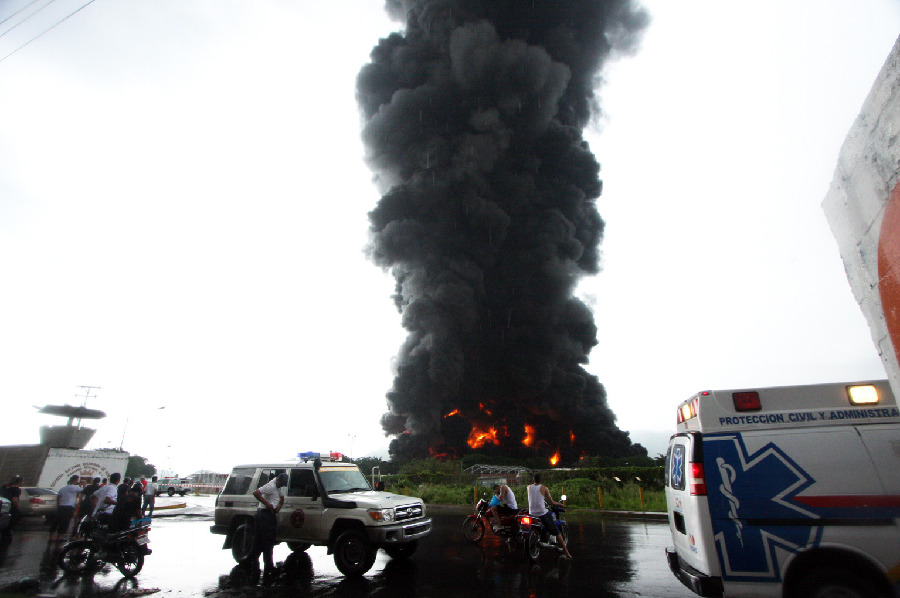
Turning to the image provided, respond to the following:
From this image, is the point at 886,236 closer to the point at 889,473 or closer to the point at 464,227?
the point at 889,473

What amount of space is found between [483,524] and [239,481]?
4764 millimetres

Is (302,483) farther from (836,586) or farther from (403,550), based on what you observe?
(836,586)

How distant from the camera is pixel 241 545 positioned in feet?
25.6

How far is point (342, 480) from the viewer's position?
8164mm

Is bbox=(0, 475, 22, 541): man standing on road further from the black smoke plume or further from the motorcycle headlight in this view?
the black smoke plume

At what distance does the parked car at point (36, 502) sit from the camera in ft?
46.8

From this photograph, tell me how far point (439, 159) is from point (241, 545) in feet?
147

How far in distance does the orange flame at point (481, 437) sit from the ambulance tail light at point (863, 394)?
43.2 m

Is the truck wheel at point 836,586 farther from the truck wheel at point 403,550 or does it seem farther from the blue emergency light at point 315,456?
the blue emergency light at point 315,456

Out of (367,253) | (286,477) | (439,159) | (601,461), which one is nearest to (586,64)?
(439,159)

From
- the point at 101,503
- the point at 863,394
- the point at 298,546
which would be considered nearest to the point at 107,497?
the point at 101,503

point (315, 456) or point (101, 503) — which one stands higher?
point (315, 456)

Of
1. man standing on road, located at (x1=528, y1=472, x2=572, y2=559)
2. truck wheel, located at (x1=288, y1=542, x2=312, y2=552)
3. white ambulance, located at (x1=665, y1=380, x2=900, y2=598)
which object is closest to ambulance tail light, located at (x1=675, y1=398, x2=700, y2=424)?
white ambulance, located at (x1=665, y1=380, x2=900, y2=598)

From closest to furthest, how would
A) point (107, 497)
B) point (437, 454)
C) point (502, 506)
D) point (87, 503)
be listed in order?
point (107, 497)
point (502, 506)
point (87, 503)
point (437, 454)
